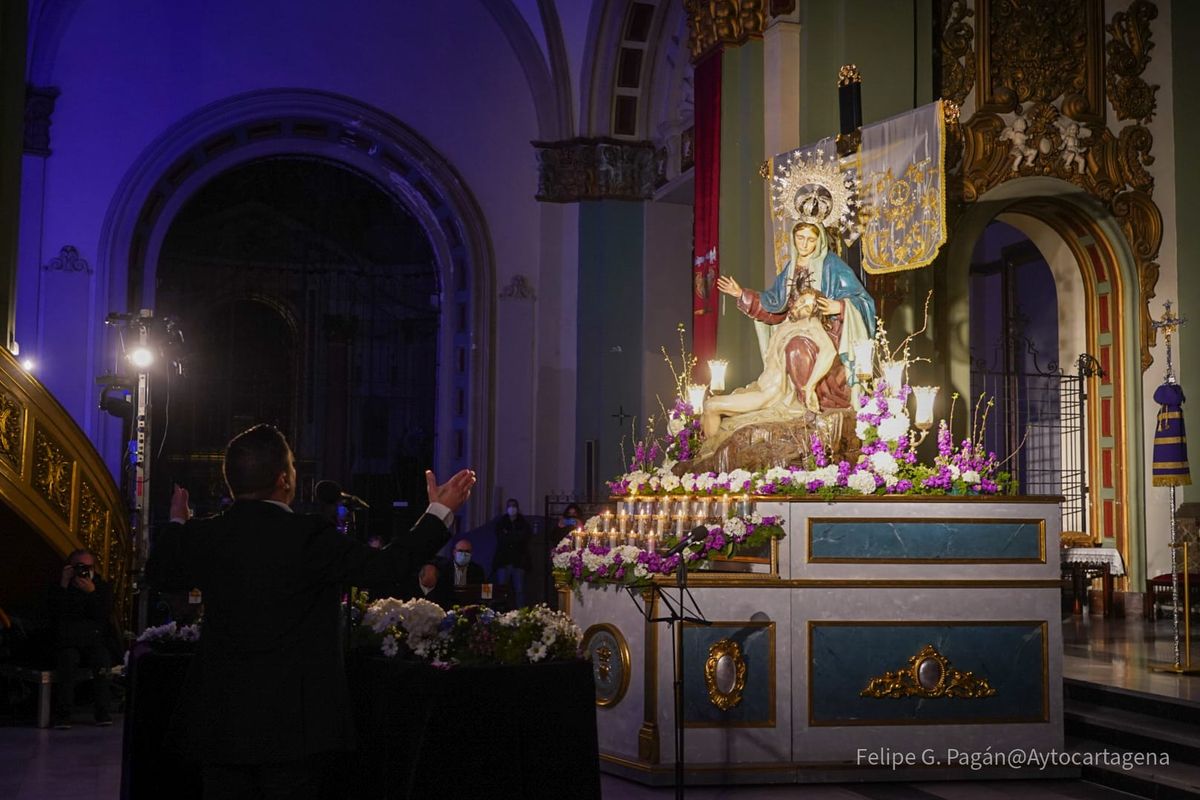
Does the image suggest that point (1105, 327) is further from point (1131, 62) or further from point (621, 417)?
point (621, 417)

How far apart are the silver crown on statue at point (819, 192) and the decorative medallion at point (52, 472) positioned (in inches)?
235

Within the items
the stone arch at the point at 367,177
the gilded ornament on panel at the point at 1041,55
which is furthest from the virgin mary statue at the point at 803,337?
the stone arch at the point at 367,177

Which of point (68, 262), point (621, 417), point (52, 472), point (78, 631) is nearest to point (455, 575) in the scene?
point (52, 472)

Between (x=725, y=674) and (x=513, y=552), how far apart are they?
9.78 metres

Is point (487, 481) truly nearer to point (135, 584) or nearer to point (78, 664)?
point (135, 584)

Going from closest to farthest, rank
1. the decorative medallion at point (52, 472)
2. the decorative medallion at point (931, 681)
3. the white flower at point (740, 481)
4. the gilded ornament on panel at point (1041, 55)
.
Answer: the decorative medallion at point (931, 681), the white flower at point (740, 481), the decorative medallion at point (52, 472), the gilded ornament on panel at point (1041, 55)

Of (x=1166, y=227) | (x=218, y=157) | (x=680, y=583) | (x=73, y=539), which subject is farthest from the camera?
(x=218, y=157)

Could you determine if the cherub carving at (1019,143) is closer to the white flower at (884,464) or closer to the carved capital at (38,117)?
the white flower at (884,464)

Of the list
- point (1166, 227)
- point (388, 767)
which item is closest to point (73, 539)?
point (388, 767)

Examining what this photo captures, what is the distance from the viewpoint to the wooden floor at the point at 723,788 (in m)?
7.34

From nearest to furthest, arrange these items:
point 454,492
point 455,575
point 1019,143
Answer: point 454,492 → point 1019,143 → point 455,575

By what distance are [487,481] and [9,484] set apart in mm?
10797

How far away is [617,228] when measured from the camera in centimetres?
1988

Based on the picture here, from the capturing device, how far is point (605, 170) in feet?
65.0
